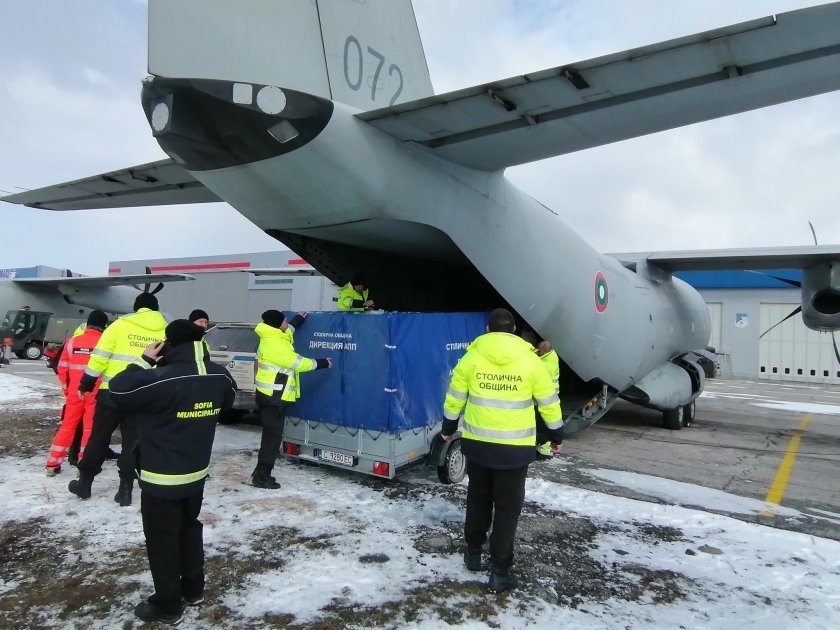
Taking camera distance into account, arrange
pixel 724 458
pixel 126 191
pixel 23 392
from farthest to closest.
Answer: pixel 23 392, pixel 724 458, pixel 126 191

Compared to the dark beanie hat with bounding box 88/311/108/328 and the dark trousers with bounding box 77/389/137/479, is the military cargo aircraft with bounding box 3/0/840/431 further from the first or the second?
the dark trousers with bounding box 77/389/137/479

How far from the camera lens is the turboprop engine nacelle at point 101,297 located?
2356 centimetres

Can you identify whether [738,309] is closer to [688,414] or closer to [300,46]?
[688,414]

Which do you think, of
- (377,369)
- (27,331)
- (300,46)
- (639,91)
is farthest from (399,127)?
(27,331)

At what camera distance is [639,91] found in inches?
148

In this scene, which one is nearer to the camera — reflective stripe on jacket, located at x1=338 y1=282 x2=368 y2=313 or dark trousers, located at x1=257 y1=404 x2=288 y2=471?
dark trousers, located at x1=257 y1=404 x2=288 y2=471

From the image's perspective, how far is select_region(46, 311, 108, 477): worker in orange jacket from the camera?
213 inches

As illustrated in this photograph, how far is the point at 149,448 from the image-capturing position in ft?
9.66

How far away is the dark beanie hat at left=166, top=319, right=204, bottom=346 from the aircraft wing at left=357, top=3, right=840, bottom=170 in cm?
231

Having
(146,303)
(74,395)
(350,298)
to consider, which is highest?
(350,298)

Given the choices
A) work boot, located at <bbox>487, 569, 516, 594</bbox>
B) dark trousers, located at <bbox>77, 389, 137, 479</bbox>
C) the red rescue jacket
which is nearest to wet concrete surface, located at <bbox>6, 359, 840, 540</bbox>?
work boot, located at <bbox>487, 569, 516, 594</bbox>

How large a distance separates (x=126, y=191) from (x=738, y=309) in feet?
101

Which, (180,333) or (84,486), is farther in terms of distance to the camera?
(84,486)

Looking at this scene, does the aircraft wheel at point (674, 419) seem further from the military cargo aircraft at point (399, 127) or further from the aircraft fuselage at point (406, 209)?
the military cargo aircraft at point (399, 127)
